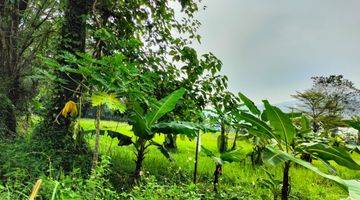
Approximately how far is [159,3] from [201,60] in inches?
64.4

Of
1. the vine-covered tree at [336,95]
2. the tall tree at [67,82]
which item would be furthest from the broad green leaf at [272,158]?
the vine-covered tree at [336,95]

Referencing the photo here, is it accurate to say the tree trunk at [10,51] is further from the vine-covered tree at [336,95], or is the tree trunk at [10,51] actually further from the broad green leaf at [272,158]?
the vine-covered tree at [336,95]

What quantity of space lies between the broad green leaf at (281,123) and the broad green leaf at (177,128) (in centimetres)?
182

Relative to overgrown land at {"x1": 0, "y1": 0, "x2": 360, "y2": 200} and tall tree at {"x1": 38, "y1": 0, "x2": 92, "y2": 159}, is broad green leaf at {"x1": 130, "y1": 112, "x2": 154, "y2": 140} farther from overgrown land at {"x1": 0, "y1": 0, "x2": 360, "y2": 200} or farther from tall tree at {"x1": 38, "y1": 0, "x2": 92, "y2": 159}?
tall tree at {"x1": 38, "y1": 0, "x2": 92, "y2": 159}

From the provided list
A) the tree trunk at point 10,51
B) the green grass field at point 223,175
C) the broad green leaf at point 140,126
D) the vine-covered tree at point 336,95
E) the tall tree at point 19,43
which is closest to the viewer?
Answer: the broad green leaf at point 140,126

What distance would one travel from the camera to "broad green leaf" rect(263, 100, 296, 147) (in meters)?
4.13

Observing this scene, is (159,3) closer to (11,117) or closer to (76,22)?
(76,22)

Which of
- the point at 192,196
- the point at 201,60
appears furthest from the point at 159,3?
the point at 192,196

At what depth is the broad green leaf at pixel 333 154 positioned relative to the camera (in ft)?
13.0

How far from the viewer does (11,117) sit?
27.2 ft

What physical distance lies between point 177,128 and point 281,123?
6.60 feet

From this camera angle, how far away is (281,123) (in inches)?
163

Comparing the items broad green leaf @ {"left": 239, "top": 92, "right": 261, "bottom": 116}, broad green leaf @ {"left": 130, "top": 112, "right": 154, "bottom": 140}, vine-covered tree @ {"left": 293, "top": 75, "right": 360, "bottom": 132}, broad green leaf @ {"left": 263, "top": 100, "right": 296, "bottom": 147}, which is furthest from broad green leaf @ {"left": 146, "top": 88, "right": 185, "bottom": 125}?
vine-covered tree @ {"left": 293, "top": 75, "right": 360, "bottom": 132}

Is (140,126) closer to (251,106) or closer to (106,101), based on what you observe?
(106,101)
